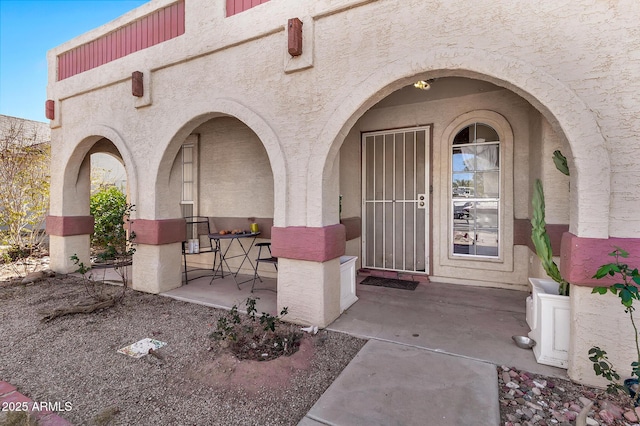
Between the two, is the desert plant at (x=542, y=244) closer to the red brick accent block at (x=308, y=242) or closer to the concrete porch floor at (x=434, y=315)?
the concrete porch floor at (x=434, y=315)

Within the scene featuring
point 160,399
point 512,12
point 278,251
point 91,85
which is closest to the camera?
point 160,399

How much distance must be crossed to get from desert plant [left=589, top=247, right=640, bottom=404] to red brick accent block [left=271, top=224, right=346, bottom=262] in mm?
2208

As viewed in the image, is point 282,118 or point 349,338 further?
point 282,118

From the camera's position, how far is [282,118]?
355 centimetres

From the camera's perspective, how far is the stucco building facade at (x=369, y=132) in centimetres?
232

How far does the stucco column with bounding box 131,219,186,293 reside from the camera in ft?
15.2

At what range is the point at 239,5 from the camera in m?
3.95

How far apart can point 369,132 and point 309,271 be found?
342cm

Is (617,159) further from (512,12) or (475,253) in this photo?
(475,253)

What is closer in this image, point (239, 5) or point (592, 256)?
point (592, 256)

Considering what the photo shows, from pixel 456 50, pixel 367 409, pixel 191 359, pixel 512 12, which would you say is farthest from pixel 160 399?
pixel 512 12

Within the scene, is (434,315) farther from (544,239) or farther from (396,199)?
(396,199)

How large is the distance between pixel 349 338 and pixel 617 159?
276 cm

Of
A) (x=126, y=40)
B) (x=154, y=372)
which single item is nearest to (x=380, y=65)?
(x=154, y=372)
